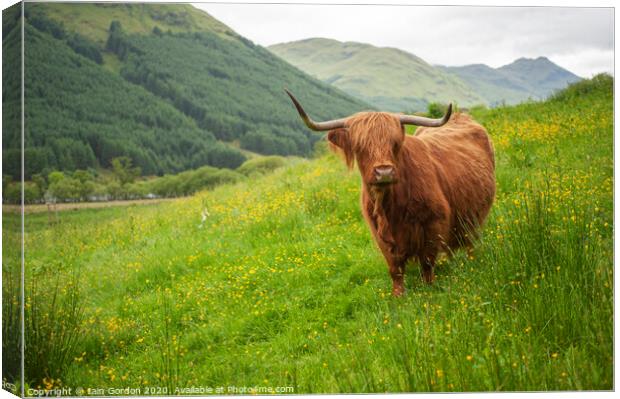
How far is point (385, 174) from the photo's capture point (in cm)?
374

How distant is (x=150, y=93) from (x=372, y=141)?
265 inches

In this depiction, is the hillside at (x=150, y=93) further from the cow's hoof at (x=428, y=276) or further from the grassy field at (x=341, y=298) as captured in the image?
the cow's hoof at (x=428, y=276)

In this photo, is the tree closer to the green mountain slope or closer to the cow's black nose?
the green mountain slope

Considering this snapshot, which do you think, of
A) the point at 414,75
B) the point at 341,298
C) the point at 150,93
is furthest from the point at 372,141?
the point at 150,93

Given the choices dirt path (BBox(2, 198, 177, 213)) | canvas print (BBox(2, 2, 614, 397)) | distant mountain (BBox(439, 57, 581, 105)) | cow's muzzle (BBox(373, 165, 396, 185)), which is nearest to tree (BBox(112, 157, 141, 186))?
canvas print (BBox(2, 2, 614, 397))

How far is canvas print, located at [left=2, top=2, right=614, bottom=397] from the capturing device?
3.54m

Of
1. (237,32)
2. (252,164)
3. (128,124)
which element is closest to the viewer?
(237,32)

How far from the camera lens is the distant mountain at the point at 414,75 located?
5227 mm

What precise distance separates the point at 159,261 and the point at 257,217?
1513mm

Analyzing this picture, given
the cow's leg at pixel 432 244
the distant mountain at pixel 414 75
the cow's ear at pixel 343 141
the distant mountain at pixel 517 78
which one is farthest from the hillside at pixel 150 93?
the cow's leg at pixel 432 244

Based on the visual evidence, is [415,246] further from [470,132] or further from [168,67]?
[168,67]

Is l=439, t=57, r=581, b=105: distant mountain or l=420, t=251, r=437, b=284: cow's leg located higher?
l=439, t=57, r=581, b=105: distant mountain

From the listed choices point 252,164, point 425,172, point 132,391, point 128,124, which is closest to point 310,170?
point 252,164

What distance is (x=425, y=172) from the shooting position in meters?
4.57
